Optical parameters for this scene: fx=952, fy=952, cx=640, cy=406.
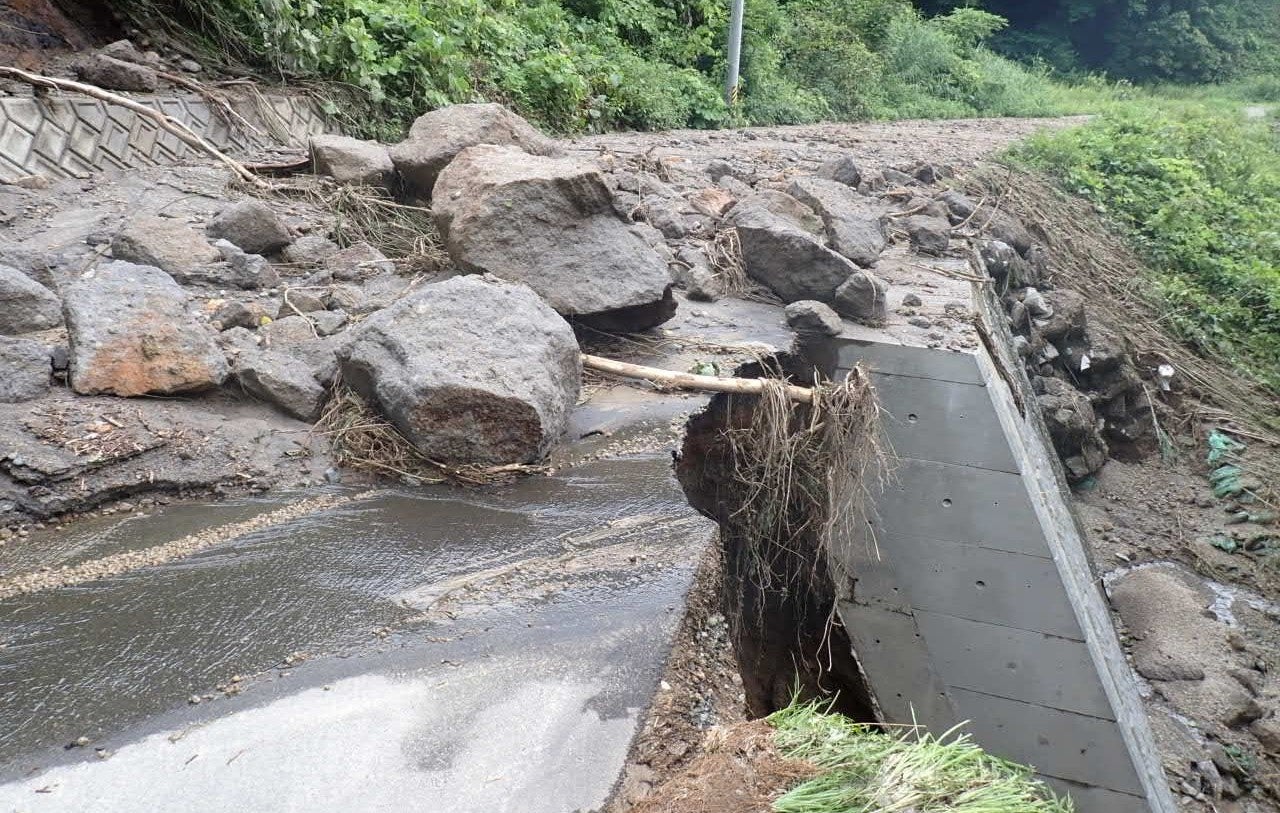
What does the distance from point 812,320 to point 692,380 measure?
1140 millimetres

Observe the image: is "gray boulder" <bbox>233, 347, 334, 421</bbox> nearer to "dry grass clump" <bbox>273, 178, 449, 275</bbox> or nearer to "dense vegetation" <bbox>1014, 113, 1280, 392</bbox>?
"dry grass clump" <bbox>273, 178, 449, 275</bbox>

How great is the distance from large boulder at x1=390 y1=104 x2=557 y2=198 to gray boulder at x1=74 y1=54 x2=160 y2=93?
6.33ft

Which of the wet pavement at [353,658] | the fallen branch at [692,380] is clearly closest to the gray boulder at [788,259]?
the fallen branch at [692,380]

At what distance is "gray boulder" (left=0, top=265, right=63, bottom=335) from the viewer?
3.74 meters

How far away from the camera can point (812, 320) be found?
4.98m

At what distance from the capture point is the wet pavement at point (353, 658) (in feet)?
6.74

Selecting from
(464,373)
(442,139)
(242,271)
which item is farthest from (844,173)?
(464,373)

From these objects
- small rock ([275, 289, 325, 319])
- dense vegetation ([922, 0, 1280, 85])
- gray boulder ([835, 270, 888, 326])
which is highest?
dense vegetation ([922, 0, 1280, 85])

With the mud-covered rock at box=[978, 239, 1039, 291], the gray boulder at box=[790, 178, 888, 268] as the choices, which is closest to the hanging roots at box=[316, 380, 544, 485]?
the gray boulder at box=[790, 178, 888, 268]

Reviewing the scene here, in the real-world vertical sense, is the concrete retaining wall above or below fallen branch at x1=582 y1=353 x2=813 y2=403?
below

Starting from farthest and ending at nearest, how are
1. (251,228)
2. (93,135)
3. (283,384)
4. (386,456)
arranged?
(93,135), (251,228), (283,384), (386,456)

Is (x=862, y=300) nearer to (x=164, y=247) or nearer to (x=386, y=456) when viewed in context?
(x=386, y=456)

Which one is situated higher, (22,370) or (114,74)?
(114,74)

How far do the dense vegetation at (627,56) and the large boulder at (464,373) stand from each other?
478 centimetres
